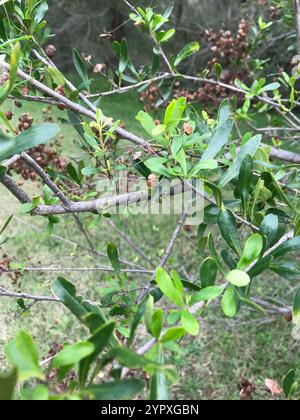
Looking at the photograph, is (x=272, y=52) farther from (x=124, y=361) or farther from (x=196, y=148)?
(x=124, y=361)

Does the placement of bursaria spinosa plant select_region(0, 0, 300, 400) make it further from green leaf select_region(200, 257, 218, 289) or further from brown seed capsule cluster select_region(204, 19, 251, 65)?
brown seed capsule cluster select_region(204, 19, 251, 65)

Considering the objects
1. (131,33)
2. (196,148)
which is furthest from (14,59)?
(131,33)

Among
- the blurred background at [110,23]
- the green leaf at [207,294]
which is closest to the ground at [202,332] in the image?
the green leaf at [207,294]

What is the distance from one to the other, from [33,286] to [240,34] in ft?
5.46

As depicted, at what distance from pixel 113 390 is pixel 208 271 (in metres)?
0.24

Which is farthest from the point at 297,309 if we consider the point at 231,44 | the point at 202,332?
the point at 202,332

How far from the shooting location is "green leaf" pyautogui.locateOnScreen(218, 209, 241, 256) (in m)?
0.62

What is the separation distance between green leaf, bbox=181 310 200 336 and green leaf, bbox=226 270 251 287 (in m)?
0.07

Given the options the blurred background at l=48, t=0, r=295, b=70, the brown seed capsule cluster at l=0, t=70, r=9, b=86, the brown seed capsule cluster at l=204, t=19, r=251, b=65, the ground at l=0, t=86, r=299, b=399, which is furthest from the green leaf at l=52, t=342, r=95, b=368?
the blurred background at l=48, t=0, r=295, b=70

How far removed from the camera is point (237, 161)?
26.3 inches

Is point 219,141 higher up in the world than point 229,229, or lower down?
higher up

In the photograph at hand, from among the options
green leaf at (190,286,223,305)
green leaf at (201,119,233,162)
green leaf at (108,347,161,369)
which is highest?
green leaf at (201,119,233,162)

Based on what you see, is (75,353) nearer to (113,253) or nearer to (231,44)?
(113,253)

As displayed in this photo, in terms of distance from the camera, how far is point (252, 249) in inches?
21.7
